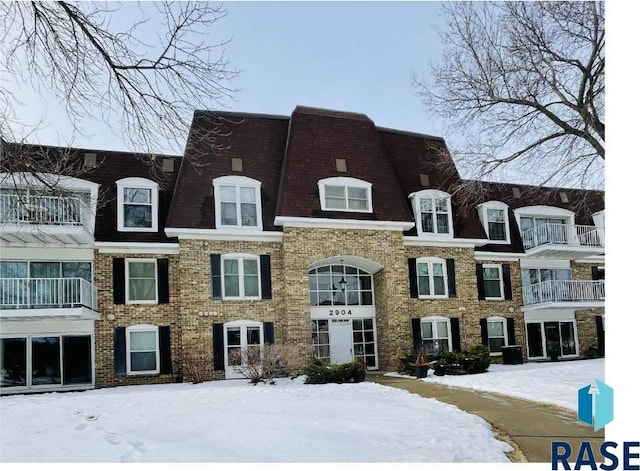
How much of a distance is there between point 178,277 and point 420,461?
578 inches

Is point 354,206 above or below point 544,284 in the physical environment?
above

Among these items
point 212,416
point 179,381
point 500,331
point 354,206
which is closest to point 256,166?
point 354,206

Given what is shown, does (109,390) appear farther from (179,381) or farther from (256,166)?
(256,166)

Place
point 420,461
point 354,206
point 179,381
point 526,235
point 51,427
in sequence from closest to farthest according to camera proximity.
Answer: point 420,461 < point 51,427 < point 179,381 < point 354,206 < point 526,235

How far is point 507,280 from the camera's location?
2462 centimetres

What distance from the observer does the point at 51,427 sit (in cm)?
813

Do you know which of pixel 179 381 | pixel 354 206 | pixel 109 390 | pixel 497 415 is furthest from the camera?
pixel 354 206

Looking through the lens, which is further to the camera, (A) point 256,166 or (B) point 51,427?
(A) point 256,166

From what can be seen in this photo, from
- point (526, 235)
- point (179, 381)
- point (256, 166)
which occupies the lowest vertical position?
point (179, 381)

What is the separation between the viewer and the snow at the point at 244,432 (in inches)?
267

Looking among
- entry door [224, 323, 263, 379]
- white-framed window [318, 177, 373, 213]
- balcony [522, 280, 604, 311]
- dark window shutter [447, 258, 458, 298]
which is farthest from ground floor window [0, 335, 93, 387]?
balcony [522, 280, 604, 311]

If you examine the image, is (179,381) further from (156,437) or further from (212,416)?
(156,437)

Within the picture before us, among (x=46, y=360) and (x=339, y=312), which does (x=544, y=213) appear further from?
(x=46, y=360)

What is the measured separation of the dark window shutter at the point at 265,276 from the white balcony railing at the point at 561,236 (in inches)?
474
